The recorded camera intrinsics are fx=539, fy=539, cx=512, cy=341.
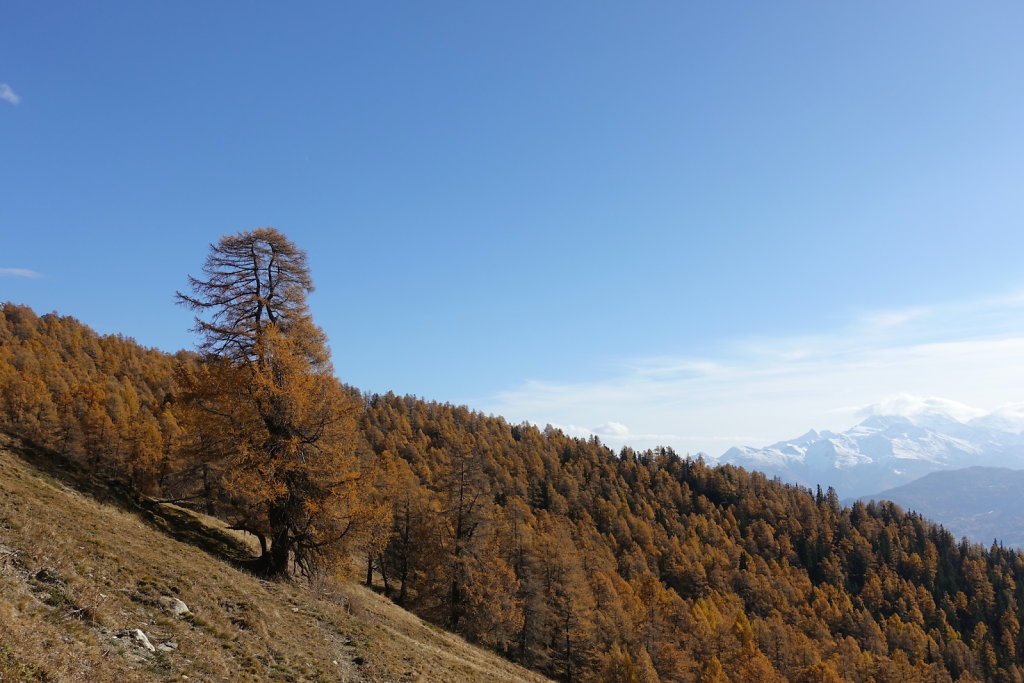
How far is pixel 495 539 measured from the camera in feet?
204

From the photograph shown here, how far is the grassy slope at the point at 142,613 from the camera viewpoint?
10.1m

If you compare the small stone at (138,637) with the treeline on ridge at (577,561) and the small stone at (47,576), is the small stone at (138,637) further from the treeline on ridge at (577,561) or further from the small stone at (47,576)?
the treeline on ridge at (577,561)

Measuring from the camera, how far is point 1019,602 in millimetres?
179625

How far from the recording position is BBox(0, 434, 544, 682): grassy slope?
10125 mm

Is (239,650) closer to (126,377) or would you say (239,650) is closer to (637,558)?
(637,558)

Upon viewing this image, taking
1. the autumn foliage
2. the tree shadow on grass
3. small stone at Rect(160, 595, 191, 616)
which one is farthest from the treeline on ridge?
small stone at Rect(160, 595, 191, 616)

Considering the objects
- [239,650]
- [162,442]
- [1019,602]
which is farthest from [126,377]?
[1019,602]

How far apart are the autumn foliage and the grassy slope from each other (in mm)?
3922

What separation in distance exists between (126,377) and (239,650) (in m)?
165

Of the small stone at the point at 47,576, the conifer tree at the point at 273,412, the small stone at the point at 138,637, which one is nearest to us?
the small stone at the point at 138,637

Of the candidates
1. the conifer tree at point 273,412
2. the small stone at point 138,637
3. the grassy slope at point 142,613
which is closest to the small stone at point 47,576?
the grassy slope at point 142,613

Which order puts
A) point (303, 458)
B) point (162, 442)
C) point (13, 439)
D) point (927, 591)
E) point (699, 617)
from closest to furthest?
point (303, 458) → point (13, 439) → point (162, 442) → point (699, 617) → point (927, 591)

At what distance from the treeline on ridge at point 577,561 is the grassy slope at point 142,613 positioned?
4.84m

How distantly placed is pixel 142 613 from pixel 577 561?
73461 millimetres
